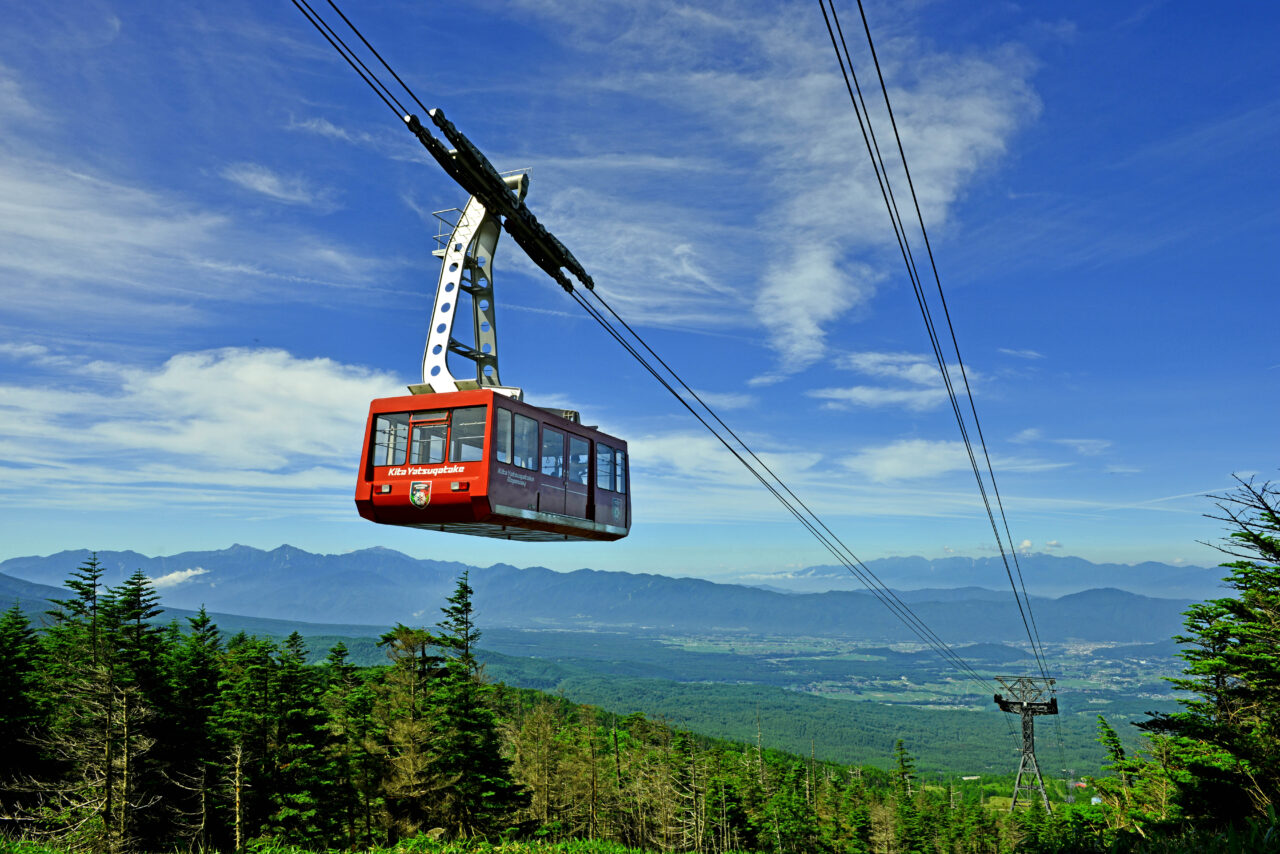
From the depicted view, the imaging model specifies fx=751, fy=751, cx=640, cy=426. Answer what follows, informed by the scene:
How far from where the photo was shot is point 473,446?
14125mm

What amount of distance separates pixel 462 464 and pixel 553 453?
270 centimetres

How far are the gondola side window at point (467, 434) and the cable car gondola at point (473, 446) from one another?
0.7 inches

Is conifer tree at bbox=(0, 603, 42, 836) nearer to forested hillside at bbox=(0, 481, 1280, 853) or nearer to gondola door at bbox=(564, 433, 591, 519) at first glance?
forested hillside at bbox=(0, 481, 1280, 853)

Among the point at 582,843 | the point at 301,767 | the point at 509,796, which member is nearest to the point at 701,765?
the point at 509,796

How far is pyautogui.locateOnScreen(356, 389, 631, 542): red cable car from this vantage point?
1412 centimetres

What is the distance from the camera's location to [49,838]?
2708cm

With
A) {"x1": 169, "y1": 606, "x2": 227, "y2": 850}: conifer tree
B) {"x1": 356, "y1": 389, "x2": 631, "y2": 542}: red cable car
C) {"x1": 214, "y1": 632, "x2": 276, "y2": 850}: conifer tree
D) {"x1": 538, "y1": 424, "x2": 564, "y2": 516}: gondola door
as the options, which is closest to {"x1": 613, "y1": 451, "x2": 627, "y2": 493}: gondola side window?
{"x1": 538, "y1": 424, "x2": 564, "y2": 516}: gondola door

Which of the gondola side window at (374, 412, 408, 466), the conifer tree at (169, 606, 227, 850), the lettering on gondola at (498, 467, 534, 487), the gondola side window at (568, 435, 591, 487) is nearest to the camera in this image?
the lettering on gondola at (498, 467, 534, 487)

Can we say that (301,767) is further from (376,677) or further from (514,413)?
(514,413)

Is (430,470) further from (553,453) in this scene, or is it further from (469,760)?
(469,760)

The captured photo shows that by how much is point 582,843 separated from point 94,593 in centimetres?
2987

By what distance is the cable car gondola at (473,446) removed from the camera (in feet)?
46.5

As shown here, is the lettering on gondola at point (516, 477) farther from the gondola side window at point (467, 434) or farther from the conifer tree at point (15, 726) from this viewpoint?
the conifer tree at point (15, 726)

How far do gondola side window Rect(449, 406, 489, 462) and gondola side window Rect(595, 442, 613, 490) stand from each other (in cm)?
461
